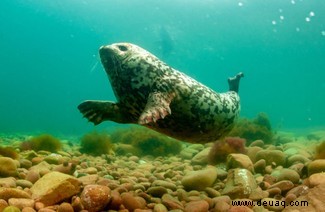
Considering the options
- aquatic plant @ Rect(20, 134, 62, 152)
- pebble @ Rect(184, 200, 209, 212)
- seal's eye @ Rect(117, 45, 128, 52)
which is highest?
seal's eye @ Rect(117, 45, 128, 52)

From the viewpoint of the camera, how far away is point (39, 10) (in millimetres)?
90625

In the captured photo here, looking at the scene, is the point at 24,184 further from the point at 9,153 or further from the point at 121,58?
the point at 121,58

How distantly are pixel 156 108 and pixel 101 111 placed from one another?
4.86 feet

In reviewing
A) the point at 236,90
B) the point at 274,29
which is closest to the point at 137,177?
the point at 236,90

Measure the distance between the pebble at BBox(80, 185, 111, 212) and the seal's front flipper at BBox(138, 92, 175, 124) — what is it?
97 centimetres

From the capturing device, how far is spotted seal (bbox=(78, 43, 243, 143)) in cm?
530

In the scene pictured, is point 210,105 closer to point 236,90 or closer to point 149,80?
point 149,80

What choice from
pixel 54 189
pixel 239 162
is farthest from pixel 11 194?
pixel 239 162

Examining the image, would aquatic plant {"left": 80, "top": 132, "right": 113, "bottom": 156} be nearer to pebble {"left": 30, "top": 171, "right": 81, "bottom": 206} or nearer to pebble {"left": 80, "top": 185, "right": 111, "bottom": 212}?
pebble {"left": 30, "top": 171, "right": 81, "bottom": 206}

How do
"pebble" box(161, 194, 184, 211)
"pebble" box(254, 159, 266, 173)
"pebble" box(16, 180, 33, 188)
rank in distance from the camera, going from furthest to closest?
"pebble" box(254, 159, 266, 173)
"pebble" box(16, 180, 33, 188)
"pebble" box(161, 194, 184, 211)

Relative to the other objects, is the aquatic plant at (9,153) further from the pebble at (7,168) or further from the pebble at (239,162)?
the pebble at (239,162)

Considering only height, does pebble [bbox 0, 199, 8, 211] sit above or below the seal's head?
below

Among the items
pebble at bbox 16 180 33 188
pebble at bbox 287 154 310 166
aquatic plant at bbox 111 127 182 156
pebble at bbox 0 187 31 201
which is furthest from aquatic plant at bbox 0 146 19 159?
pebble at bbox 287 154 310 166

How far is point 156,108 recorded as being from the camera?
15.8 feet
